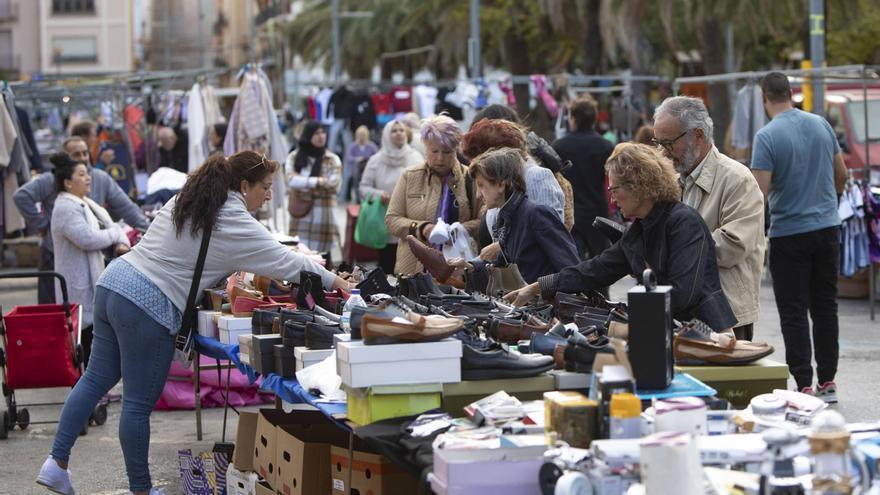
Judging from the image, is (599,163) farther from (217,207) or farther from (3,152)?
(3,152)

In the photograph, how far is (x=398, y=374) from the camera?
438 centimetres

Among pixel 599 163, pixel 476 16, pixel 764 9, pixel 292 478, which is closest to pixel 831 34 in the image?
pixel 764 9

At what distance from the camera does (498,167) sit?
21.2 ft

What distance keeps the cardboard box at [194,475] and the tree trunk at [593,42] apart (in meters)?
21.4

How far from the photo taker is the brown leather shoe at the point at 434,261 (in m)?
6.79

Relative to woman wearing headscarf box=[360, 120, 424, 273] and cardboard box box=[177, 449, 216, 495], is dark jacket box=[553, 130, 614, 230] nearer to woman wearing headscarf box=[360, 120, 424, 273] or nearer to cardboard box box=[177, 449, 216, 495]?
woman wearing headscarf box=[360, 120, 424, 273]

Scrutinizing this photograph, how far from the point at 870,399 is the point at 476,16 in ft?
58.8

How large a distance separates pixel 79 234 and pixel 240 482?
142 inches

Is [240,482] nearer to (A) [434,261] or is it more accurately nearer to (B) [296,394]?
(B) [296,394]

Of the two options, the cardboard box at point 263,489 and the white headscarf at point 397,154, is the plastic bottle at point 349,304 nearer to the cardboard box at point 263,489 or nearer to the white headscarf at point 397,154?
the cardboard box at point 263,489

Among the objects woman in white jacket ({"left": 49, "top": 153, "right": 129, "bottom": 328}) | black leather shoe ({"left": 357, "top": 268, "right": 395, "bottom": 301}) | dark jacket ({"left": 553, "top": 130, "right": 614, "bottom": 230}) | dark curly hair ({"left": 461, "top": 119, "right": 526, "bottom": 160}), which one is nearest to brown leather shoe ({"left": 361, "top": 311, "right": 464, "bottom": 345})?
black leather shoe ({"left": 357, "top": 268, "right": 395, "bottom": 301})

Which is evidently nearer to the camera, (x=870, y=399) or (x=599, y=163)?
(x=870, y=399)

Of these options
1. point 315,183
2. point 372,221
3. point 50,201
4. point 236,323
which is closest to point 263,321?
point 236,323

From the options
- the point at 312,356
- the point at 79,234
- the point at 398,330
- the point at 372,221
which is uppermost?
the point at 398,330
